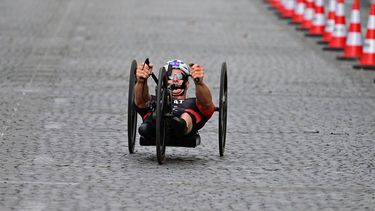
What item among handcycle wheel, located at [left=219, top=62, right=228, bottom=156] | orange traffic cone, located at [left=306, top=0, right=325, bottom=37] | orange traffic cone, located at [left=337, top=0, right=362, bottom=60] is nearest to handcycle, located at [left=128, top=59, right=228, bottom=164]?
handcycle wheel, located at [left=219, top=62, right=228, bottom=156]

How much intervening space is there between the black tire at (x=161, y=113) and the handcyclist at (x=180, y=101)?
0.44 ft

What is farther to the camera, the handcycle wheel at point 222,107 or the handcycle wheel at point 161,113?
the handcycle wheel at point 222,107

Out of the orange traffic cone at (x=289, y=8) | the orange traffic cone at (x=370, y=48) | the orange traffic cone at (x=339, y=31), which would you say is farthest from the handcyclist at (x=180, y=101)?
the orange traffic cone at (x=289, y=8)

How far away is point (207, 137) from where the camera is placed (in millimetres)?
11180

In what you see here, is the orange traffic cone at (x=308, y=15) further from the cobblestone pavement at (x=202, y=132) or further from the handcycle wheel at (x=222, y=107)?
the handcycle wheel at (x=222, y=107)

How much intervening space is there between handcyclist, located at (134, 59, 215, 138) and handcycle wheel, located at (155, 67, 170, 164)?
136mm

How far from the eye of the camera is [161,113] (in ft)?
29.8

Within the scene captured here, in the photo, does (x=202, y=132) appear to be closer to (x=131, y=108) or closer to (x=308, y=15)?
(x=131, y=108)

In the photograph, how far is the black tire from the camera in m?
8.96

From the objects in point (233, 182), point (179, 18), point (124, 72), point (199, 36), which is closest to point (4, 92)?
point (124, 72)

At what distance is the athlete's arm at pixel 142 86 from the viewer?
9375 mm

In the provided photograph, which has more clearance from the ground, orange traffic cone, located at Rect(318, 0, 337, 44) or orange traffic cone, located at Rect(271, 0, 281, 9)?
orange traffic cone, located at Rect(271, 0, 281, 9)

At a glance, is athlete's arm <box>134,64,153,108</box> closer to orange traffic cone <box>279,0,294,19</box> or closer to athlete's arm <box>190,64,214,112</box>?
athlete's arm <box>190,64,214,112</box>

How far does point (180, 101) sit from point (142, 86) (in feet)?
1.23
